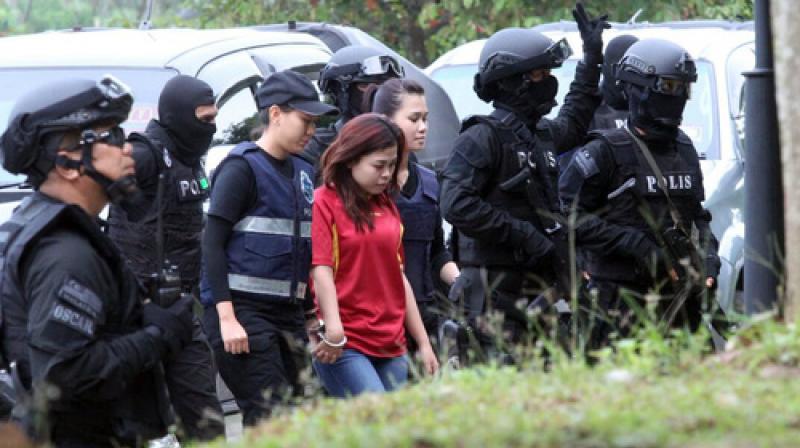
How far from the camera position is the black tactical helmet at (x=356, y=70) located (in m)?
8.21

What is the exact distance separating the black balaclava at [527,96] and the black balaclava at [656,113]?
15.9 inches

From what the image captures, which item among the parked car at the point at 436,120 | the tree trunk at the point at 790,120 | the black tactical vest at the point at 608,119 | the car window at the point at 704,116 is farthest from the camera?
the parked car at the point at 436,120

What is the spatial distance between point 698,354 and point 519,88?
100 inches

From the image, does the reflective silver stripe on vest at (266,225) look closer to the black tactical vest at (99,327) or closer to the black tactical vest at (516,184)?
the black tactical vest at (516,184)

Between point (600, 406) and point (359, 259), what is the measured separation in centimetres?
251

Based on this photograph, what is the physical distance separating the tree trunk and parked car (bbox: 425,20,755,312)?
3787 mm

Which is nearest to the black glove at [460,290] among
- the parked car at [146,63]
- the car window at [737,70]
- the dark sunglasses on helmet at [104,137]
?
the parked car at [146,63]

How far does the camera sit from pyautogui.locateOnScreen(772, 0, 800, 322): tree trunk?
551cm

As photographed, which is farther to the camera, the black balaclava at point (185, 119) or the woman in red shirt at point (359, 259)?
the black balaclava at point (185, 119)

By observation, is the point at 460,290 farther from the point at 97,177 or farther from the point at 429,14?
the point at 429,14

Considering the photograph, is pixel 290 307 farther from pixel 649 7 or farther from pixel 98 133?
pixel 649 7

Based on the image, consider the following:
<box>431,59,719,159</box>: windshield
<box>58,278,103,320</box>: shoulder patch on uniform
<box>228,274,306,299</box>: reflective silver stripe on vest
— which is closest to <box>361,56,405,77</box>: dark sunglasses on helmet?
<box>228,274,306,299</box>: reflective silver stripe on vest

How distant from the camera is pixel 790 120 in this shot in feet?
18.1

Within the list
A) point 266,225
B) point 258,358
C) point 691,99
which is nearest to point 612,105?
point 691,99
